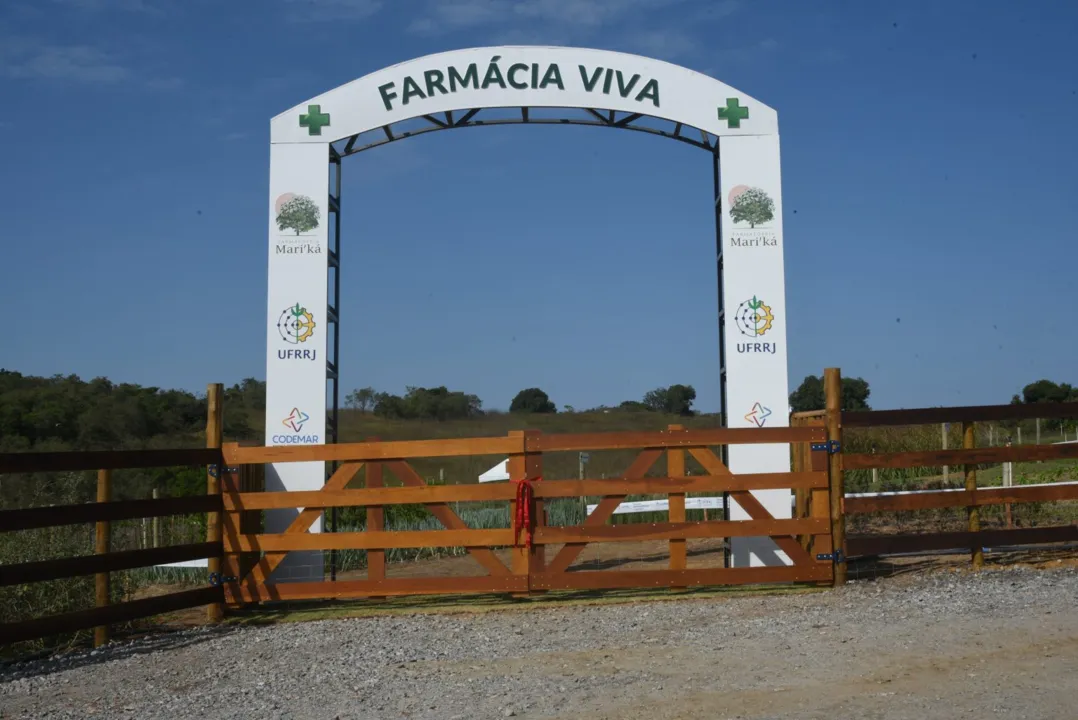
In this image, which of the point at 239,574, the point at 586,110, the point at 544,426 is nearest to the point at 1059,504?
the point at 544,426

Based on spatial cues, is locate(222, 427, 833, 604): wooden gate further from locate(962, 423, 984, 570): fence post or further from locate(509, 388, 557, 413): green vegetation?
locate(509, 388, 557, 413): green vegetation

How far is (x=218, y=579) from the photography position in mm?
9406

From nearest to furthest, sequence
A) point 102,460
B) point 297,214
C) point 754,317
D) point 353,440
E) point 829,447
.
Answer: point 102,460, point 829,447, point 754,317, point 297,214, point 353,440

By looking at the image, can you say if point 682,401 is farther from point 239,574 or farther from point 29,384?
point 29,384

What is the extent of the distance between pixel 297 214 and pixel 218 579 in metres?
4.24

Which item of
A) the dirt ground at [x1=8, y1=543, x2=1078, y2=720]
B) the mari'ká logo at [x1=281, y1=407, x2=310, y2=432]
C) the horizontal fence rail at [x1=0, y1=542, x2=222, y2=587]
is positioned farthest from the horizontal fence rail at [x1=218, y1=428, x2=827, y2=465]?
the mari'ká logo at [x1=281, y1=407, x2=310, y2=432]

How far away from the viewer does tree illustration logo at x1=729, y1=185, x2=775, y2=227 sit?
1131 centimetres

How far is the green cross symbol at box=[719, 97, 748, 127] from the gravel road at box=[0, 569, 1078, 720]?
5.48 meters

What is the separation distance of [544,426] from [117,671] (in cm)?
868

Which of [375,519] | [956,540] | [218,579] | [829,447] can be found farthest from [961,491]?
[218,579]

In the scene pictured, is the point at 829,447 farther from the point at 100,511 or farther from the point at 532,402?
the point at 532,402

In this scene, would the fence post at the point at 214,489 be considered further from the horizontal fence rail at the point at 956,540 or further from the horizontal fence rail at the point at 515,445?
the horizontal fence rail at the point at 956,540

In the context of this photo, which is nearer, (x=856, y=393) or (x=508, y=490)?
(x=508, y=490)

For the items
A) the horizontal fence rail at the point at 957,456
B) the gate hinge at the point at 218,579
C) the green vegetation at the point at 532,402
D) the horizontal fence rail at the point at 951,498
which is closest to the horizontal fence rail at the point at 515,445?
the horizontal fence rail at the point at 957,456
